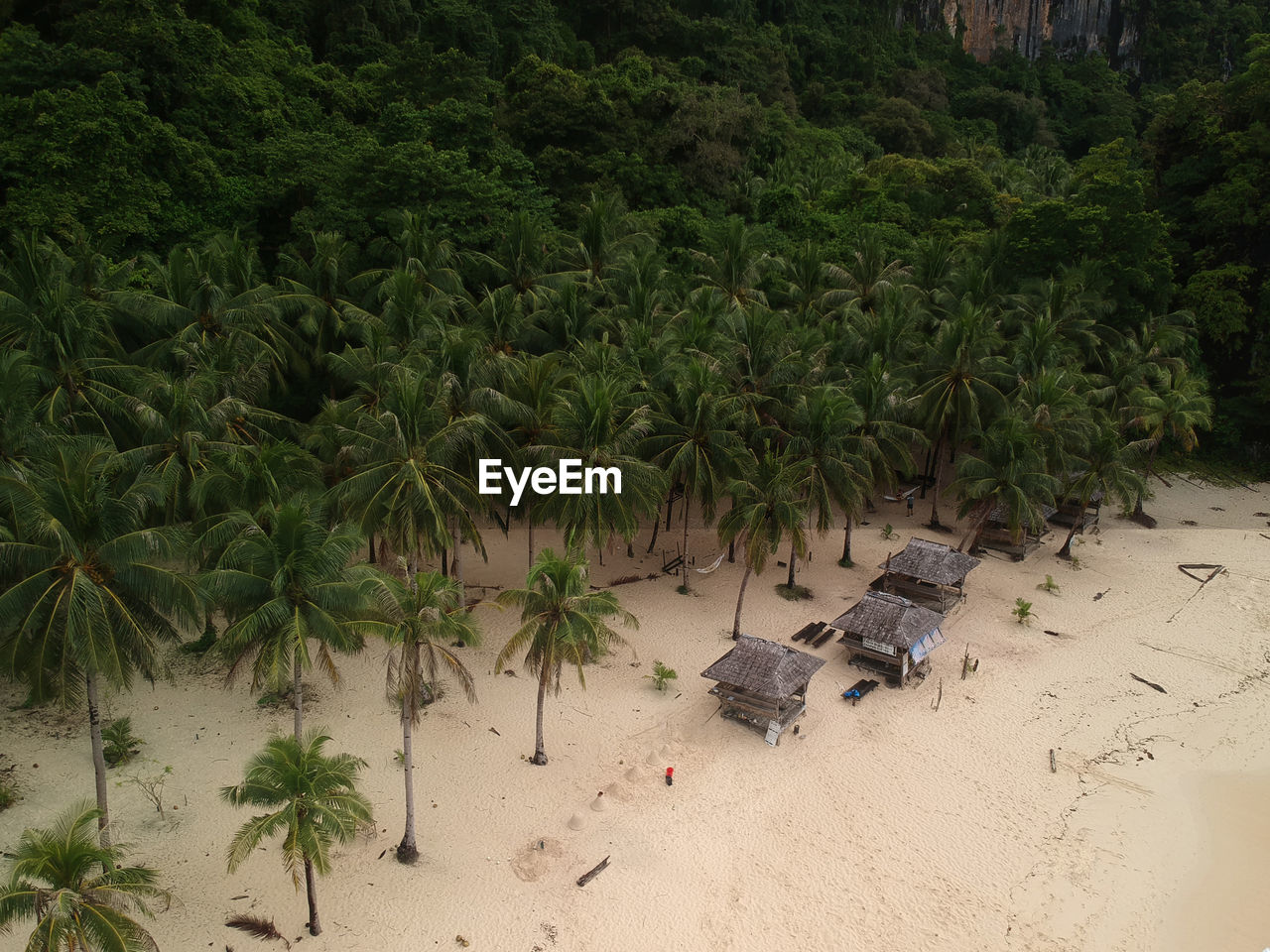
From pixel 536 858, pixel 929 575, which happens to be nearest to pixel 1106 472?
pixel 929 575

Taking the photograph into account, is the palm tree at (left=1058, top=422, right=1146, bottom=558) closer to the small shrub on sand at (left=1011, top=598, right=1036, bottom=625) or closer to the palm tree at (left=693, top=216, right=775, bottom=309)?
the small shrub on sand at (left=1011, top=598, right=1036, bottom=625)

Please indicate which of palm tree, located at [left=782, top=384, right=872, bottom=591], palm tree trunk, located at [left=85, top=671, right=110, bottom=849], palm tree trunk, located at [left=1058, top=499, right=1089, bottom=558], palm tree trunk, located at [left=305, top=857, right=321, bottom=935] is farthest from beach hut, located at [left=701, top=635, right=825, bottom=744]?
palm tree trunk, located at [left=1058, top=499, right=1089, bottom=558]

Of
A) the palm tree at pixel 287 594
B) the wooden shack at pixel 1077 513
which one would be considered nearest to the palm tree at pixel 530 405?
the palm tree at pixel 287 594

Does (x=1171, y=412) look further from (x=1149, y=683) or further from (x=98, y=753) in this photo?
(x=98, y=753)

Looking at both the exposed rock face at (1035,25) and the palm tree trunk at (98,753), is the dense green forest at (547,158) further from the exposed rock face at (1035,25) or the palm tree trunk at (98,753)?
the exposed rock face at (1035,25)

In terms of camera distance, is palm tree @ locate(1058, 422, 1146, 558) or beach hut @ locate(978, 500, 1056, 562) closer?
palm tree @ locate(1058, 422, 1146, 558)

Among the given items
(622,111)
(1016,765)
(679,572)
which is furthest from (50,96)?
(1016,765)

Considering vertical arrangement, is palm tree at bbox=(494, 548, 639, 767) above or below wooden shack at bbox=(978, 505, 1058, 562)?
above
